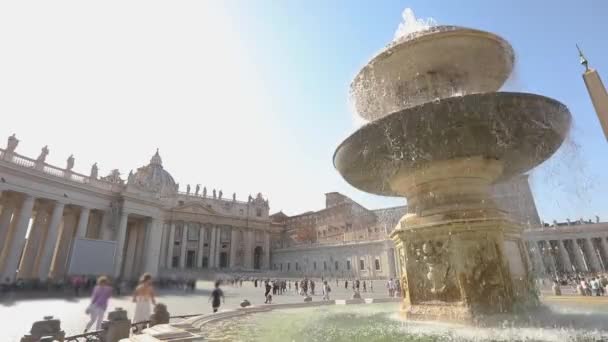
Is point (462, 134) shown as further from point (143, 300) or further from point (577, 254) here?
point (577, 254)

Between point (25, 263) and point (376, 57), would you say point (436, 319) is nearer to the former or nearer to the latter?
point (376, 57)

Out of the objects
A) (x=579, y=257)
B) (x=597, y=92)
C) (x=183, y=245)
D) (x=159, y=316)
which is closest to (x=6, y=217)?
(x=159, y=316)

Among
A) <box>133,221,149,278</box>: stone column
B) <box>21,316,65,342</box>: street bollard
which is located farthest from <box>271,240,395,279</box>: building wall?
<box>21,316,65,342</box>: street bollard

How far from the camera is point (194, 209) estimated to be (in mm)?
65000

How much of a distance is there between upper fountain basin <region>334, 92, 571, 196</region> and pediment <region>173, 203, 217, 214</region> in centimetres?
6239

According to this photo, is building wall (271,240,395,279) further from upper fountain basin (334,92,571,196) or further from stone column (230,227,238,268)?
upper fountain basin (334,92,571,196)

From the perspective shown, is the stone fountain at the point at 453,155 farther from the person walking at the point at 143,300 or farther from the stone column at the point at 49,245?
the stone column at the point at 49,245

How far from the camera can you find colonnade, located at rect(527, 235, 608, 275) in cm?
4378

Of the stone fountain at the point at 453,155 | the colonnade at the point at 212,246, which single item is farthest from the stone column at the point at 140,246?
the stone fountain at the point at 453,155

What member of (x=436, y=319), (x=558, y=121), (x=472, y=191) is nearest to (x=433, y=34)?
(x=558, y=121)

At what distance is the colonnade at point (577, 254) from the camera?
43.8 m

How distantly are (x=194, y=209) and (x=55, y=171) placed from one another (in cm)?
3826

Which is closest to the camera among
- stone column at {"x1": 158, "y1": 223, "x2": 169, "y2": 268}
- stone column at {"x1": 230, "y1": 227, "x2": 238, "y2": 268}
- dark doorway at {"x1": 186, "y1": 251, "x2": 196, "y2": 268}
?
stone column at {"x1": 158, "y1": 223, "x2": 169, "y2": 268}

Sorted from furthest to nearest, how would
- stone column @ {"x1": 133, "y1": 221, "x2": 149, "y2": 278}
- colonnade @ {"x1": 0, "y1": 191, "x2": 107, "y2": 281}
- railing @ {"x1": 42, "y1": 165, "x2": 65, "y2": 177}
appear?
1. stone column @ {"x1": 133, "y1": 221, "x2": 149, "y2": 278}
2. railing @ {"x1": 42, "y1": 165, "x2": 65, "y2": 177}
3. colonnade @ {"x1": 0, "y1": 191, "x2": 107, "y2": 281}
